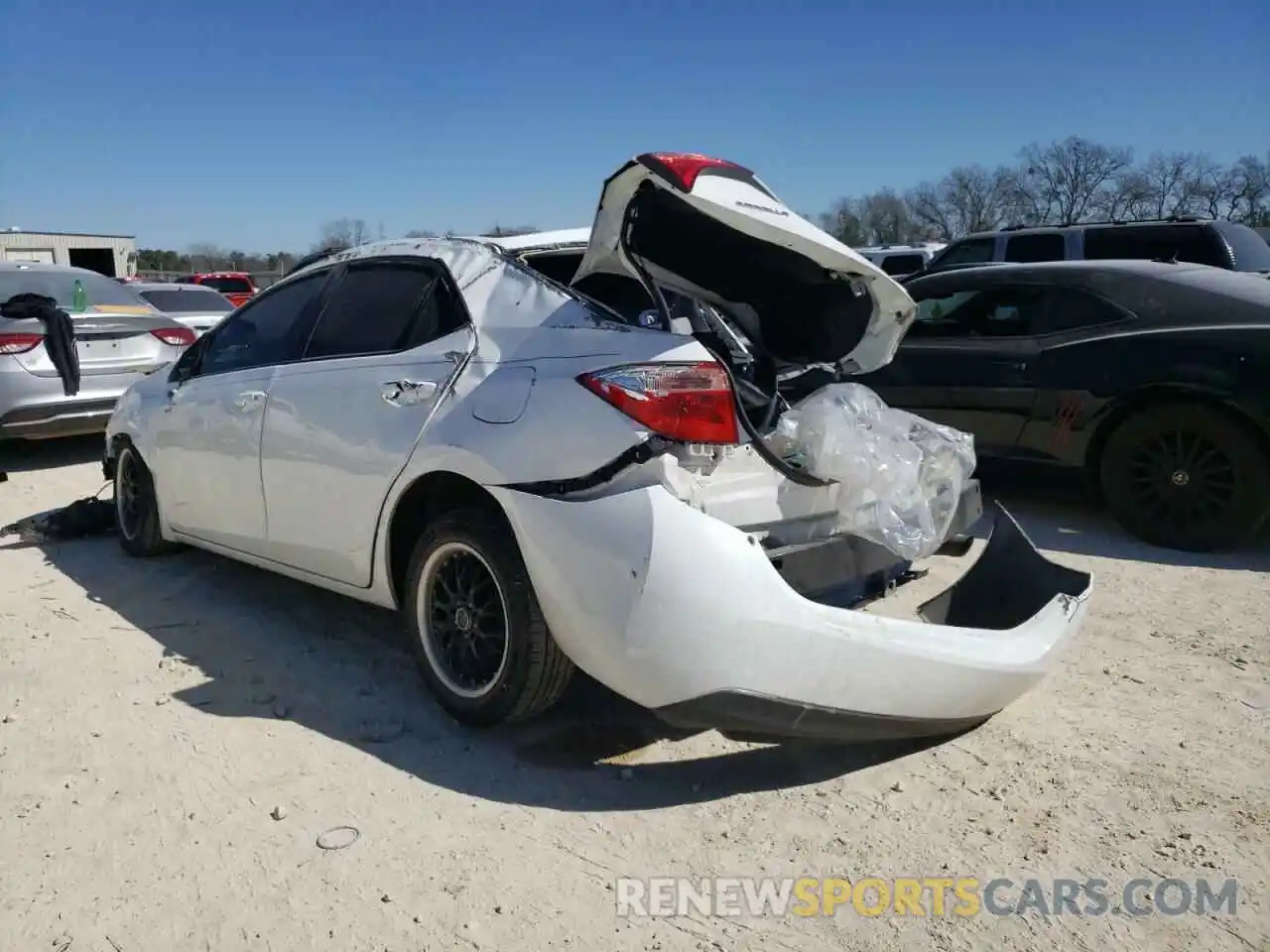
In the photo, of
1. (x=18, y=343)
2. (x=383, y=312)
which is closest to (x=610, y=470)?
(x=383, y=312)

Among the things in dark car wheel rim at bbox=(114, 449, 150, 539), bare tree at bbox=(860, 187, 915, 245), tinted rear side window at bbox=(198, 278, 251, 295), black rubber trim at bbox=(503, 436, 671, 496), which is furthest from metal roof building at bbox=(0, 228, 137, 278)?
black rubber trim at bbox=(503, 436, 671, 496)

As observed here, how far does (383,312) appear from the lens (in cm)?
383

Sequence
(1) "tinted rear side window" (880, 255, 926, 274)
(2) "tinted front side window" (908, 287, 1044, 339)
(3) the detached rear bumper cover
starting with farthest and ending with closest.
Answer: (1) "tinted rear side window" (880, 255, 926, 274), (2) "tinted front side window" (908, 287, 1044, 339), (3) the detached rear bumper cover

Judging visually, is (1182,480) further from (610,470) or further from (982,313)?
(610,470)

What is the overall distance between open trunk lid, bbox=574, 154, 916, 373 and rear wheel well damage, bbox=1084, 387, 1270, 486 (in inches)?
99.2

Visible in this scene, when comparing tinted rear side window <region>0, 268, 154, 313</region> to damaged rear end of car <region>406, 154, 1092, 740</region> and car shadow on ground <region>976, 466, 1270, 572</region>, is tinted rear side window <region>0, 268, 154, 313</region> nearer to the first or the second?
damaged rear end of car <region>406, 154, 1092, 740</region>

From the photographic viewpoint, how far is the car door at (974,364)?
6.09 meters

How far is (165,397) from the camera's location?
198 inches

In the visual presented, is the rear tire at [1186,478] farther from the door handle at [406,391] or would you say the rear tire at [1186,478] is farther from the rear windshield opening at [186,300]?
the rear windshield opening at [186,300]

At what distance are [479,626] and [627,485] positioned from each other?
0.87 metres

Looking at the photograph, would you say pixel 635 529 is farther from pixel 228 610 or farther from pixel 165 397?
pixel 165 397

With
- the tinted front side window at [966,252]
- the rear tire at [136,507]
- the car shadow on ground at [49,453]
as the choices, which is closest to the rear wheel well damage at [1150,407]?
the rear tire at [136,507]

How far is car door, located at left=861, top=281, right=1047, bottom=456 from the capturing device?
6090 mm

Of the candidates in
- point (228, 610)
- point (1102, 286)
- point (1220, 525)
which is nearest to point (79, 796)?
point (228, 610)
